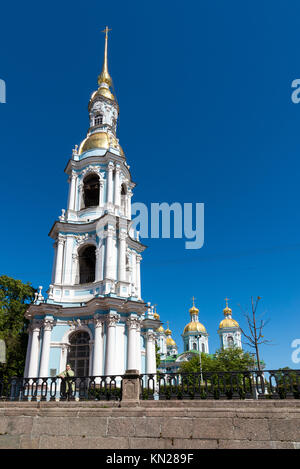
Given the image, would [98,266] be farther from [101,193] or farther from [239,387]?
[239,387]

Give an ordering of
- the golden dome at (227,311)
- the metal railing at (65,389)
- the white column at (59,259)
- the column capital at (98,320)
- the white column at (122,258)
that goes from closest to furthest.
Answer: the metal railing at (65,389), the column capital at (98,320), the white column at (122,258), the white column at (59,259), the golden dome at (227,311)

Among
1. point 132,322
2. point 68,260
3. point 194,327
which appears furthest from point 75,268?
point 194,327

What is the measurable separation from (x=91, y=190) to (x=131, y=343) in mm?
12928

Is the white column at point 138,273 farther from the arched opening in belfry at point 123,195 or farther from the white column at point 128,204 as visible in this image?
the arched opening in belfry at point 123,195

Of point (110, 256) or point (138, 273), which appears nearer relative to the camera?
point (110, 256)

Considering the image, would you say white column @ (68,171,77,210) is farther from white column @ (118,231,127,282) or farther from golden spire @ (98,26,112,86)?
golden spire @ (98,26,112,86)

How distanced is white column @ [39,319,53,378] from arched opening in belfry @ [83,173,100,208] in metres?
10.1

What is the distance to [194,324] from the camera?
3349 inches

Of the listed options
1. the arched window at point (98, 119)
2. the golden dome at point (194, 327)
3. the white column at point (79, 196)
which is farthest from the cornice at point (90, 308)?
the golden dome at point (194, 327)

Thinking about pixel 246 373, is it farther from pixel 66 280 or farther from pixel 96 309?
pixel 66 280

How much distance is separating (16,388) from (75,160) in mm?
19775

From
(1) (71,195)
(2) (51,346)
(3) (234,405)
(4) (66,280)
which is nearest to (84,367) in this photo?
(2) (51,346)

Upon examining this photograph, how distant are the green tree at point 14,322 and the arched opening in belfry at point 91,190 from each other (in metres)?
9.79

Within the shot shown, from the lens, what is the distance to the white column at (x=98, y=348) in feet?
64.8
